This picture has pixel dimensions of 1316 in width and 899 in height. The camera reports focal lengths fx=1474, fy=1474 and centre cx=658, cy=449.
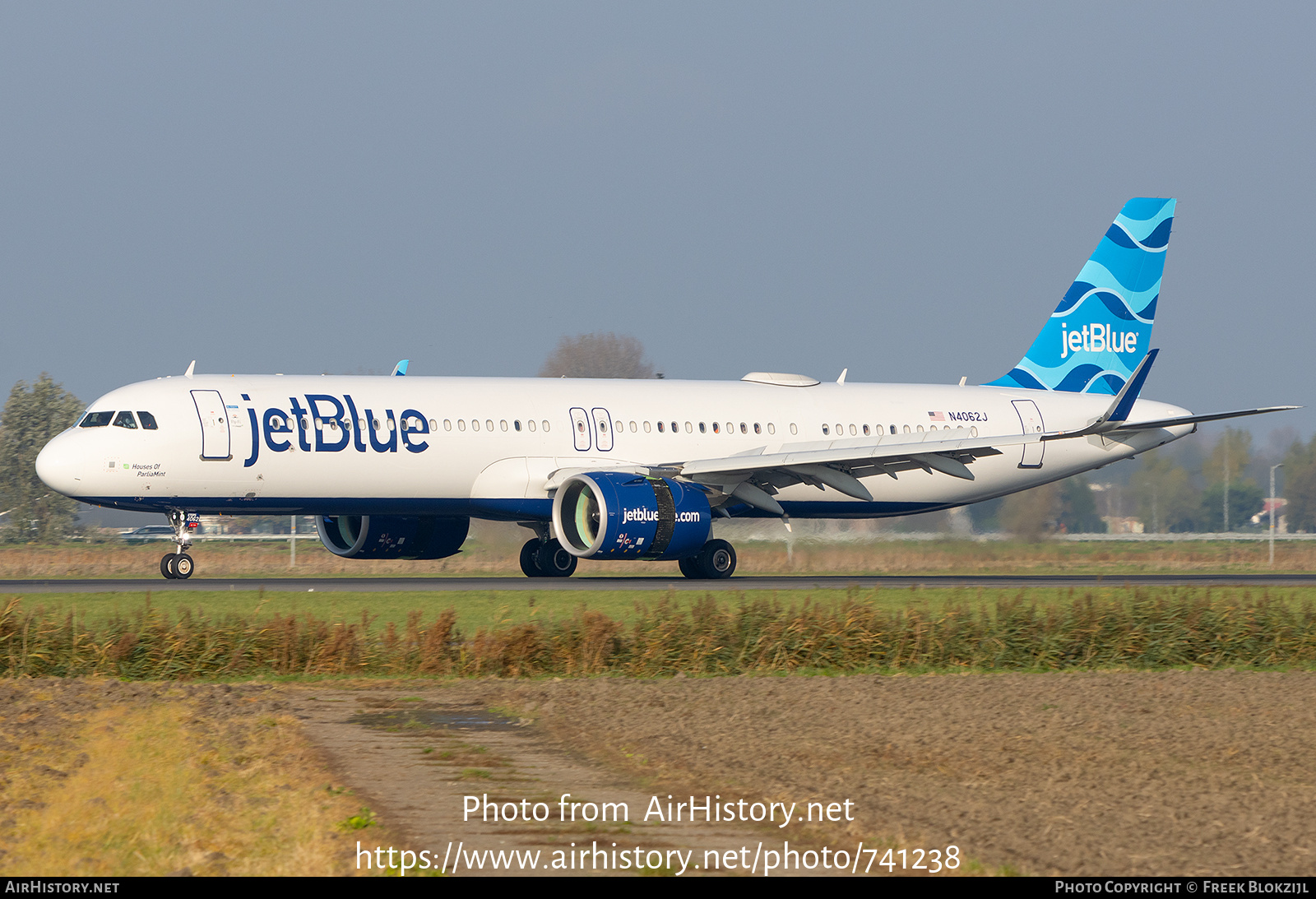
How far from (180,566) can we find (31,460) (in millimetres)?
36806

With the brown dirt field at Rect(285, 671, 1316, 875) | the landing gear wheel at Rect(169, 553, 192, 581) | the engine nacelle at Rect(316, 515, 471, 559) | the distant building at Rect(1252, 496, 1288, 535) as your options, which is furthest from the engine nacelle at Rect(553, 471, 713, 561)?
the distant building at Rect(1252, 496, 1288, 535)

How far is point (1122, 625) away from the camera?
17.2 m

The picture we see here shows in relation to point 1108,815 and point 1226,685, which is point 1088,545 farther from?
point 1108,815

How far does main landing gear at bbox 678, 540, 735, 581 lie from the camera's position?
28875mm

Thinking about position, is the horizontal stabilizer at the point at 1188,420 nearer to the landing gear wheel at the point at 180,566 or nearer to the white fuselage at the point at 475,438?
the white fuselage at the point at 475,438

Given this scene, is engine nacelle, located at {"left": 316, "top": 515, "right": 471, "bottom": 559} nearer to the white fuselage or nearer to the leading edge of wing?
the white fuselage

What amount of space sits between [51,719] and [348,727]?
2283mm

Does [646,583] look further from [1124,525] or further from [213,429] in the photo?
[1124,525]

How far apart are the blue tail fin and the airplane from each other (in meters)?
0.90

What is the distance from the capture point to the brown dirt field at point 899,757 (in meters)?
7.76

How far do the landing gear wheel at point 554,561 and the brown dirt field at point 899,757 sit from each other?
15.6 meters

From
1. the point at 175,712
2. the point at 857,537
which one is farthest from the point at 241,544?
the point at 175,712

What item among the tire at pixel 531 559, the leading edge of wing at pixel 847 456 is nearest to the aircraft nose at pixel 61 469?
the tire at pixel 531 559

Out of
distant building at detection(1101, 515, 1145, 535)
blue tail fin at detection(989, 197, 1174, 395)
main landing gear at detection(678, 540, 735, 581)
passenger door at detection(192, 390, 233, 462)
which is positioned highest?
blue tail fin at detection(989, 197, 1174, 395)
